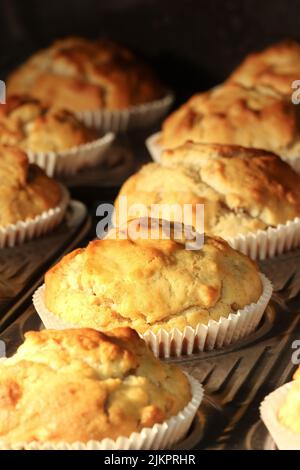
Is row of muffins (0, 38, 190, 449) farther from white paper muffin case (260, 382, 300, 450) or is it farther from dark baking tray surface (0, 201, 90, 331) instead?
dark baking tray surface (0, 201, 90, 331)

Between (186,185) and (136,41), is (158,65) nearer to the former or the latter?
(136,41)

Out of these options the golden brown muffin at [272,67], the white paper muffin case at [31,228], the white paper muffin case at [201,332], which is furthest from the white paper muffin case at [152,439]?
the golden brown muffin at [272,67]

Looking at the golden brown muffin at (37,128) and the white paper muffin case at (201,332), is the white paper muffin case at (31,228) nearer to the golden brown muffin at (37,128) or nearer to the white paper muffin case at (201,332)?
the golden brown muffin at (37,128)

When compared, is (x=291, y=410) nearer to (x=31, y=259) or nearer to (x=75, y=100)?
(x=31, y=259)

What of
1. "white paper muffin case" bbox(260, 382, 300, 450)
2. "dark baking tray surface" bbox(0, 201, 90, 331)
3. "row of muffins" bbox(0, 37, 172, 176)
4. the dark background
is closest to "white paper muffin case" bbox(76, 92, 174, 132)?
Answer: "row of muffins" bbox(0, 37, 172, 176)

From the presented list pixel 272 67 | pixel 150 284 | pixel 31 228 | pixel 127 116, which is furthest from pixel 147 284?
pixel 127 116

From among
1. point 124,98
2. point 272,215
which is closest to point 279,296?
point 272,215
